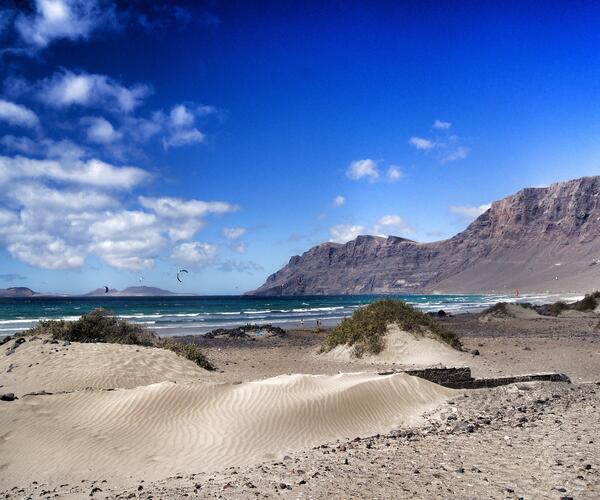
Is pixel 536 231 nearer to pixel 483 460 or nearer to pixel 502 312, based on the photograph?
pixel 502 312

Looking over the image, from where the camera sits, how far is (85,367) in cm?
1380

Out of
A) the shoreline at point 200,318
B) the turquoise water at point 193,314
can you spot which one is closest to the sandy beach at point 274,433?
the shoreline at point 200,318

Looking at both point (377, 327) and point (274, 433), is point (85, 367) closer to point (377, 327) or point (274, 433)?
point (274, 433)

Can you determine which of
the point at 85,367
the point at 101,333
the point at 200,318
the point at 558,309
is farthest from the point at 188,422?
the point at 200,318

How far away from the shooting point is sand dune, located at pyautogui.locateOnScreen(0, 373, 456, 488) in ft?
25.9

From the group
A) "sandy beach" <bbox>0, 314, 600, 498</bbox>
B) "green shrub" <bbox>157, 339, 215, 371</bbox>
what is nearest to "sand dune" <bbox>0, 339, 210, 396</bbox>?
"sandy beach" <bbox>0, 314, 600, 498</bbox>

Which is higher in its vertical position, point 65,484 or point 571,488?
point 571,488

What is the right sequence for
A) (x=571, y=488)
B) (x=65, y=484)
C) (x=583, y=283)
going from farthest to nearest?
(x=583, y=283) < (x=65, y=484) < (x=571, y=488)

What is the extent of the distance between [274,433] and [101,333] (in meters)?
11.1

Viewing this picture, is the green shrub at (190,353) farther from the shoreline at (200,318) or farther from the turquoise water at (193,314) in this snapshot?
the turquoise water at (193,314)

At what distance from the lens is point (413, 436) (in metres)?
8.01

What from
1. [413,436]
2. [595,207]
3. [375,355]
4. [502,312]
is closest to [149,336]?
[375,355]

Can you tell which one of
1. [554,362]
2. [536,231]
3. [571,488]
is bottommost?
[554,362]

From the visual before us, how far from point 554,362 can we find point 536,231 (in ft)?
627
